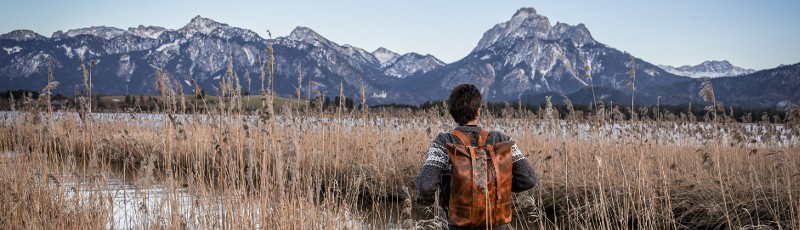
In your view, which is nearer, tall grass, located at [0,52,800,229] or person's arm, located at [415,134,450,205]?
person's arm, located at [415,134,450,205]

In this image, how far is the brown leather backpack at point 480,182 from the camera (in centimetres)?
283

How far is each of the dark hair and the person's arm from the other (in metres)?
0.17

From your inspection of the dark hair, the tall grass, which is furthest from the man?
the tall grass

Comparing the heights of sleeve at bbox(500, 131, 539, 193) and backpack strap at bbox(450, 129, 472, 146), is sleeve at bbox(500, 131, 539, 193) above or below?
below

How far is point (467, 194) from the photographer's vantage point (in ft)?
9.41

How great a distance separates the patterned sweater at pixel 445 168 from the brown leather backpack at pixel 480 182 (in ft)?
0.22

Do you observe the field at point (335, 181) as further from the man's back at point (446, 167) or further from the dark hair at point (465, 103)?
the dark hair at point (465, 103)

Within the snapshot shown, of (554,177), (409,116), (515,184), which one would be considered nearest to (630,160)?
(554,177)

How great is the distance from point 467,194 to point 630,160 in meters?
6.24

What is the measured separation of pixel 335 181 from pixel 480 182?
2.26m

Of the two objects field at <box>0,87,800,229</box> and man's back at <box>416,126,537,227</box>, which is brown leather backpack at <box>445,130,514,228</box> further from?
field at <box>0,87,800,229</box>

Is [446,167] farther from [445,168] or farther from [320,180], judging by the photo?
[320,180]

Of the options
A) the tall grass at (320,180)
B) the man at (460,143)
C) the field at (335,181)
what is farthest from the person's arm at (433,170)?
the field at (335,181)

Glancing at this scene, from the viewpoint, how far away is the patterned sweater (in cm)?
295
